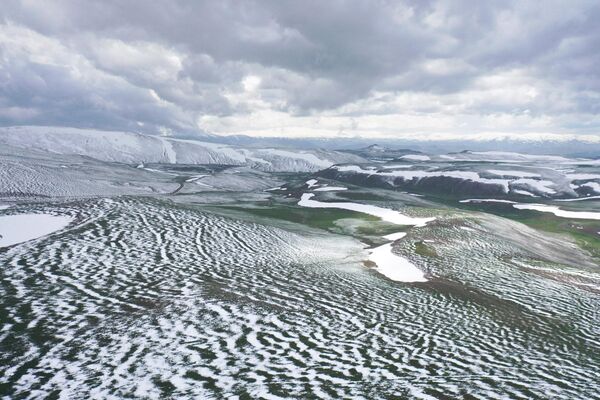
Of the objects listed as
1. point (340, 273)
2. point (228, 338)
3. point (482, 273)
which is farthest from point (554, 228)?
point (228, 338)

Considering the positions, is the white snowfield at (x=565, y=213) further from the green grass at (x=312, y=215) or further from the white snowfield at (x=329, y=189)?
the green grass at (x=312, y=215)

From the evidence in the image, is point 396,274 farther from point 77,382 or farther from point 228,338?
point 77,382

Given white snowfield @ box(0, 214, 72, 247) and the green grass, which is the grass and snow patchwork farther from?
white snowfield @ box(0, 214, 72, 247)

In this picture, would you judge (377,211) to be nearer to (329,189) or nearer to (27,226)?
(329,189)

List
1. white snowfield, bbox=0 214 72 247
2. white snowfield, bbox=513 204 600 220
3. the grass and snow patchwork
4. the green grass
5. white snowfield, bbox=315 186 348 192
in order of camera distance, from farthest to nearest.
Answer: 1. white snowfield, bbox=315 186 348 192
2. white snowfield, bbox=513 204 600 220
3. the green grass
4. the grass and snow patchwork
5. white snowfield, bbox=0 214 72 247

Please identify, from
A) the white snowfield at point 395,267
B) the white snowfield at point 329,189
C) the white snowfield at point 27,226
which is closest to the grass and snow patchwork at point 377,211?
the white snowfield at point 395,267

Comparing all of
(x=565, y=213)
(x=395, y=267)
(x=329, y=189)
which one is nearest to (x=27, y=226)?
(x=395, y=267)

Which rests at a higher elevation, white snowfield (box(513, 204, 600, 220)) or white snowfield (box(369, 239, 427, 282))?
white snowfield (box(369, 239, 427, 282))

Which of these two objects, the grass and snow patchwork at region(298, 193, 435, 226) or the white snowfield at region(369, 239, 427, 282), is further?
the grass and snow patchwork at region(298, 193, 435, 226)

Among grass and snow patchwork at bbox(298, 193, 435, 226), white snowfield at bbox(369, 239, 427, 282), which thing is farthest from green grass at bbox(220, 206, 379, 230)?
white snowfield at bbox(369, 239, 427, 282)

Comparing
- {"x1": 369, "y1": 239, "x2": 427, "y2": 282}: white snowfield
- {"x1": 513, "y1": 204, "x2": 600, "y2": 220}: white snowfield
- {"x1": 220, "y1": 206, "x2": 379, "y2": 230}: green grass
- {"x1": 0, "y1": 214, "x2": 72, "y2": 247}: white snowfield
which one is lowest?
{"x1": 513, "y1": 204, "x2": 600, "y2": 220}: white snowfield
